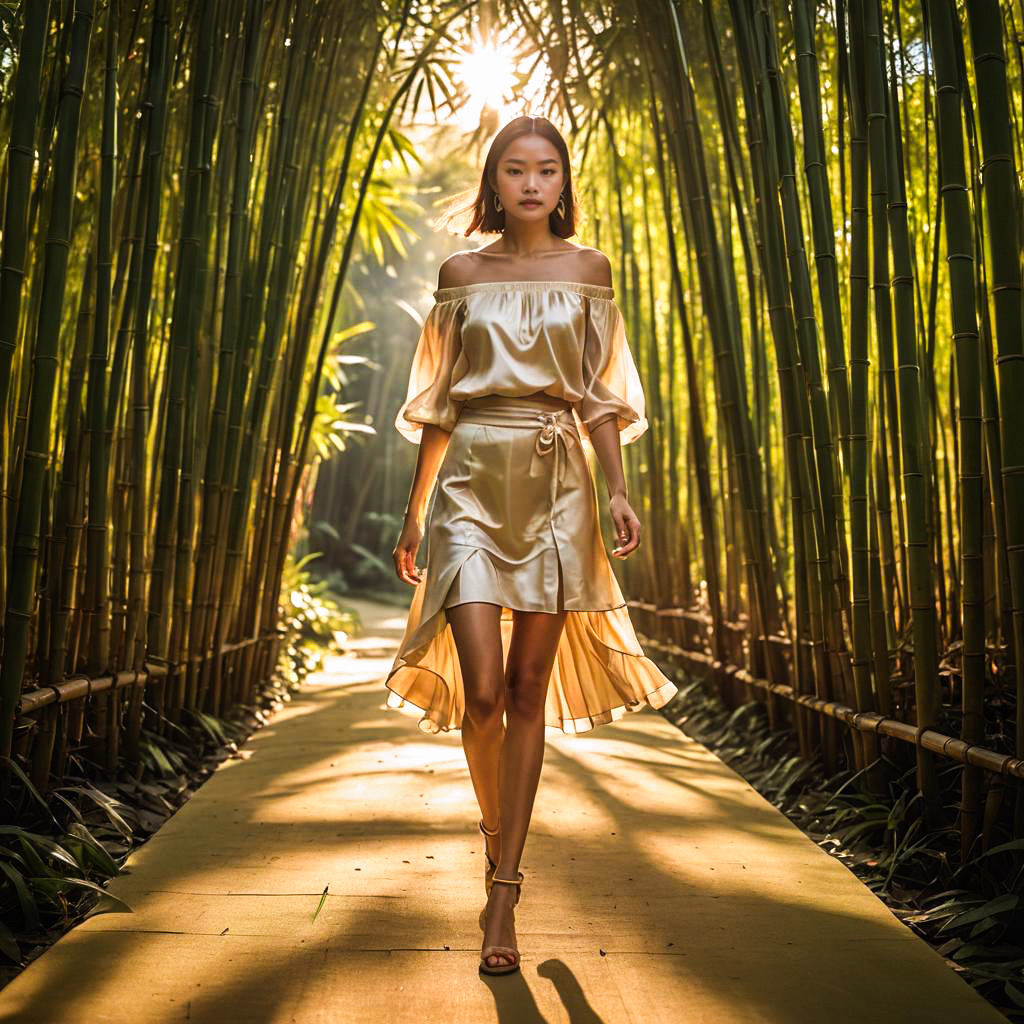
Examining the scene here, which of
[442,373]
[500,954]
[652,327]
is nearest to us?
[500,954]

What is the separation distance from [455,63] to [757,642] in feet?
6.84

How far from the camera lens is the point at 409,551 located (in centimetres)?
168

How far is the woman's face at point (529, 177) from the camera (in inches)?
67.6

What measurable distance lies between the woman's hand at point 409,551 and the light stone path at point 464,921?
18.3 inches

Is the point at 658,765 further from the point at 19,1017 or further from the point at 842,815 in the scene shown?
the point at 19,1017

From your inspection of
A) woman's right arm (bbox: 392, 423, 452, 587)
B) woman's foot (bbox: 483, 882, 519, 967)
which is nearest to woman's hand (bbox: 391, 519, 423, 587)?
woman's right arm (bbox: 392, 423, 452, 587)

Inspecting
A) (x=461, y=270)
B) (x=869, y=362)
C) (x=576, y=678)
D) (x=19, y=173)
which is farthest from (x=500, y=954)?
(x=869, y=362)

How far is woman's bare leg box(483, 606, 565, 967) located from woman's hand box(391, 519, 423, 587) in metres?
0.16

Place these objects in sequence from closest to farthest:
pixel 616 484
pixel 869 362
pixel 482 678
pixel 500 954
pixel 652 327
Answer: pixel 500 954 < pixel 482 678 < pixel 616 484 < pixel 869 362 < pixel 652 327

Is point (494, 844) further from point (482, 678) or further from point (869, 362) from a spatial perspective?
point (869, 362)

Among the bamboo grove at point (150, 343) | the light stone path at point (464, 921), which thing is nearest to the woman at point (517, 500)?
the light stone path at point (464, 921)

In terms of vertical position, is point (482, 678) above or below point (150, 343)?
below

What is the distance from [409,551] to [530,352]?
13.1 inches

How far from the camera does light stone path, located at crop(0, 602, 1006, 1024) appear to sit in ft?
4.27
